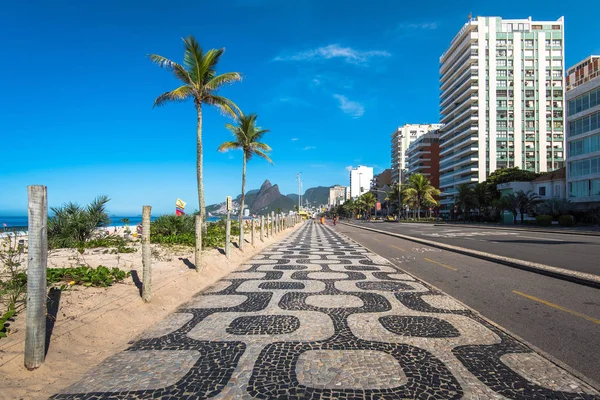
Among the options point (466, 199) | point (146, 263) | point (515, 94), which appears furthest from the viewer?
point (515, 94)

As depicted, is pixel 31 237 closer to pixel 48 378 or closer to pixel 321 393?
pixel 48 378

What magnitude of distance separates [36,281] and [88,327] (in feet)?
4.29

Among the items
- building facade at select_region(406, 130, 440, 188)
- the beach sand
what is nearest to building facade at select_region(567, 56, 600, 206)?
the beach sand

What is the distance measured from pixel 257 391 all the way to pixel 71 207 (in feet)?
46.0

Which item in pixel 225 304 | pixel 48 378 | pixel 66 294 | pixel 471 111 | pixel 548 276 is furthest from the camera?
pixel 471 111

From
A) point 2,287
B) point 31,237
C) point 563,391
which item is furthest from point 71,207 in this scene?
point 563,391

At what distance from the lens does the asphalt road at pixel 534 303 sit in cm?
406

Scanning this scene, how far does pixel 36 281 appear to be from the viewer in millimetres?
3516

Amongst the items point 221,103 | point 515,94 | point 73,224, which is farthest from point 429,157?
point 73,224

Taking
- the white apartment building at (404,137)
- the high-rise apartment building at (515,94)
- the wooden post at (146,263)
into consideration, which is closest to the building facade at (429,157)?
the white apartment building at (404,137)

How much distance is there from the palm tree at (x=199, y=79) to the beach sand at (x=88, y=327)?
9.74 metres

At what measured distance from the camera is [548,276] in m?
8.52

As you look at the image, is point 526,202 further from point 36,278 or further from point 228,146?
point 36,278

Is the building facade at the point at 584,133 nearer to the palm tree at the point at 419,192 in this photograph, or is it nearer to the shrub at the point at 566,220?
the shrub at the point at 566,220
